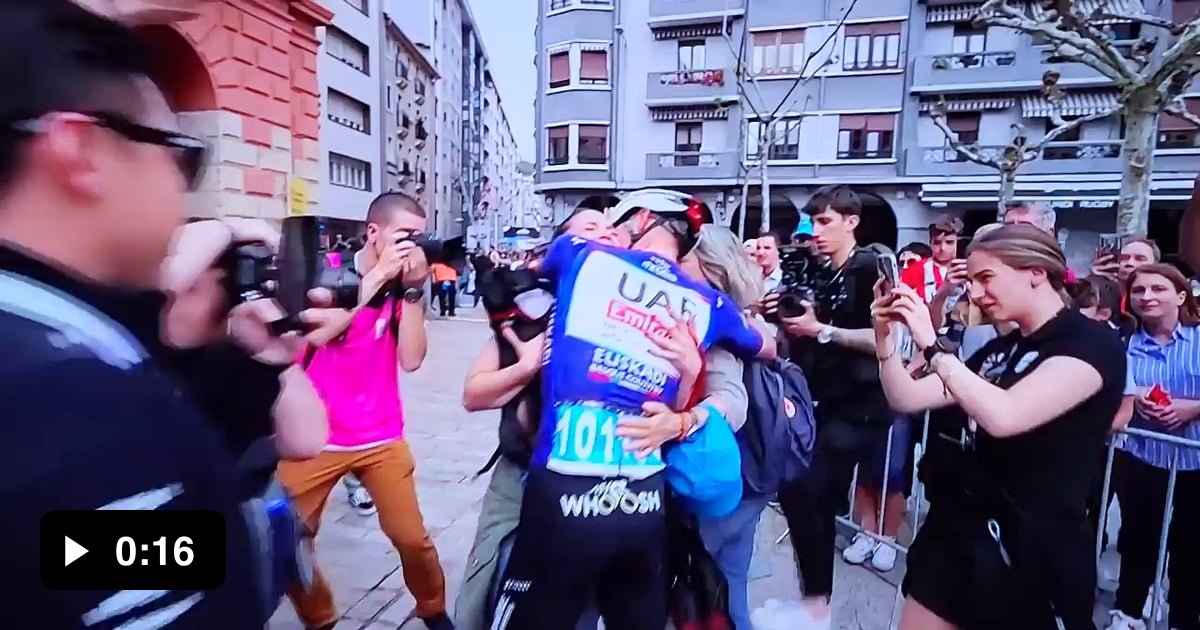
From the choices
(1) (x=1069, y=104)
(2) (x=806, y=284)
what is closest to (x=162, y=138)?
(2) (x=806, y=284)

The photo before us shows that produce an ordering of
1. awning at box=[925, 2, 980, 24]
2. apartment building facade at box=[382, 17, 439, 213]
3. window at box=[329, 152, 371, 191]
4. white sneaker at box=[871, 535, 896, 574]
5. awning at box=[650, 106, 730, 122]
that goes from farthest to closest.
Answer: awning at box=[925, 2, 980, 24], awning at box=[650, 106, 730, 122], apartment building facade at box=[382, 17, 439, 213], window at box=[329, 152, 371, 191], white sneaker at box=[871, 535, 896, 574]

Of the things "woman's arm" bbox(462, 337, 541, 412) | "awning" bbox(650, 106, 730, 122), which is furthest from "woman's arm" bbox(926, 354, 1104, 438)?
"awning" bbox(650, 106, 730, 122)

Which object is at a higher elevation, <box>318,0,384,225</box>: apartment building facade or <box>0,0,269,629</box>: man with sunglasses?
<box>318,0,384,225</box>: apartment building facade

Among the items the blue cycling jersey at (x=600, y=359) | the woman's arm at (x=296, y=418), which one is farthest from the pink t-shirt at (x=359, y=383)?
the blue cycling jersey at (x=600, y=359)

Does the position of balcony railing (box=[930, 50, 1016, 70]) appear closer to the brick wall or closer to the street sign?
the brick wall

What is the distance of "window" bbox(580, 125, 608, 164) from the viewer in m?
3.78

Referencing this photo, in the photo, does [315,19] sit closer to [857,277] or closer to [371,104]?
[371,104]

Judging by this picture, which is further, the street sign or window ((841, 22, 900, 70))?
window ((841, 22, 900, 70))

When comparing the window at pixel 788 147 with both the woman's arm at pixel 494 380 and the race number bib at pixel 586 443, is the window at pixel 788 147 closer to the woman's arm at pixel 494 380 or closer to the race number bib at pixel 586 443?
the woman's arm at pixel 494 380

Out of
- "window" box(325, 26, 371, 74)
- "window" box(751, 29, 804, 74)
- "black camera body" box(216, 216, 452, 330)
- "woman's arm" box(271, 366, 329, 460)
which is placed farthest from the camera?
"window" box(751, 29, 804, 74)

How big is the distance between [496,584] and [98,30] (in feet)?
4.55

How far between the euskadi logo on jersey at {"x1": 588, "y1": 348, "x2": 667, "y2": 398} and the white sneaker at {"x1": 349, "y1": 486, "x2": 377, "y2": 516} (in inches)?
98.1

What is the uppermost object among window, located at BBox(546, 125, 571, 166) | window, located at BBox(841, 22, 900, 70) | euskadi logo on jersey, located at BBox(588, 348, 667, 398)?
window, located at BBox(841, 22, 900, 70)

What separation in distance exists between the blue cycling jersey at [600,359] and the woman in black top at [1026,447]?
68 cm
